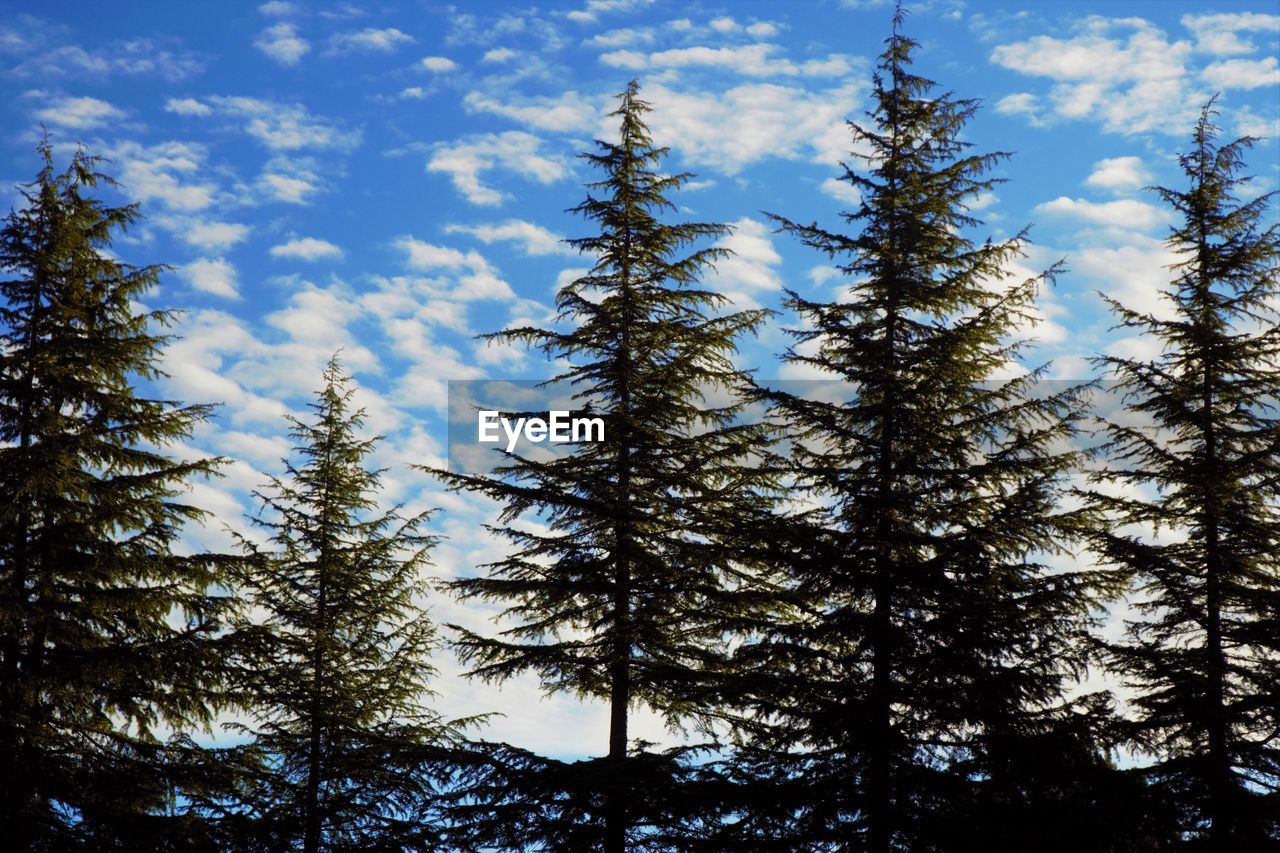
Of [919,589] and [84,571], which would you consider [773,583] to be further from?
[84,571]

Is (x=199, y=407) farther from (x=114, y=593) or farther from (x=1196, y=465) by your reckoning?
(x=1196, y=465)

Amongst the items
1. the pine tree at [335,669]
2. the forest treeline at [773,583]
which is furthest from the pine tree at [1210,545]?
the pine tree at [335,669]

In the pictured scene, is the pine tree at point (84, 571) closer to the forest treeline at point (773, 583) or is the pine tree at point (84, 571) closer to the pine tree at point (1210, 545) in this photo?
the forest treeline at point (773, 583)

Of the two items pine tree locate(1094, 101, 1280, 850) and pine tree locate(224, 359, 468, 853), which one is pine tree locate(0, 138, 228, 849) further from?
pine tree locate(1094, 101, 1280, 850)

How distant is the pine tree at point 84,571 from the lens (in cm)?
1593

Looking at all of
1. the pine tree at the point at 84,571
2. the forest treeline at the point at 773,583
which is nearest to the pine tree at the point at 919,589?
the forest treeline at the point at 773,583

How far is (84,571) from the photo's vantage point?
16.7 m

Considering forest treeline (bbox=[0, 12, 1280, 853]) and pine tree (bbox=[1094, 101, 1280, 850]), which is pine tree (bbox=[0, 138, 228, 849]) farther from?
pine tree (bbox=[1094, 101, 1280, 850])

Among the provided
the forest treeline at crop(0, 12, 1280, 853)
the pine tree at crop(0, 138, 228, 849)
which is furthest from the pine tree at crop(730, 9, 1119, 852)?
the pine tree at crop(0, 138, 228, 849)

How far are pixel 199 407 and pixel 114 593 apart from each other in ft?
11.2

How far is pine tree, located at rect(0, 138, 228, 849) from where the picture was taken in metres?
15.9

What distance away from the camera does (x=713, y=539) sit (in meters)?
18.2

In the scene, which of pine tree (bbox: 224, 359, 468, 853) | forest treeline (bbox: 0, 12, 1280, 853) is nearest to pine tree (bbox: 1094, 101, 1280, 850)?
forest treeline (bbox: 0, 12, 1280, 853)

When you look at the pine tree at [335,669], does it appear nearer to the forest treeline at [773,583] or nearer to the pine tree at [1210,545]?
the forest treeline at [773,583]
